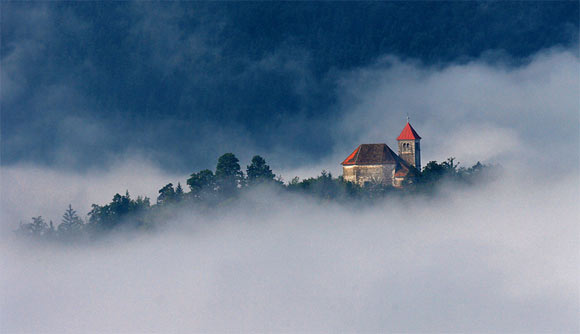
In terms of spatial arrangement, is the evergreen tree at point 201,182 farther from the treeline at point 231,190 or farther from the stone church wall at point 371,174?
the stone church wall at point 371,174

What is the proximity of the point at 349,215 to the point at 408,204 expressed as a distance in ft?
30.9

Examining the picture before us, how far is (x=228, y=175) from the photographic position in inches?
5773

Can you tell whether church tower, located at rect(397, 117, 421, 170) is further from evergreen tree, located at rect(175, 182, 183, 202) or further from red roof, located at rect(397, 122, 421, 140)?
evergreen tree, located at rect(175, 182, 183, 202)

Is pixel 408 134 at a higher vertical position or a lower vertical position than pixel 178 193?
higher

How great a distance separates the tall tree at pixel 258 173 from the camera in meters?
146

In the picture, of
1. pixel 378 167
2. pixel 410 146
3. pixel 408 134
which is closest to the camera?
pixel 378 167

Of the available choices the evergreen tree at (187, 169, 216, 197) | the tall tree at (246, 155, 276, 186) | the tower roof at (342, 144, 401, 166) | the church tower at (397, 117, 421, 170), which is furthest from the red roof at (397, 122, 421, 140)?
the evergreen tree at (187, 169, 216, 197)

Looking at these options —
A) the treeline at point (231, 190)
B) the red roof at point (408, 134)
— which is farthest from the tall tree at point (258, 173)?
the red roof at point (408, 134)

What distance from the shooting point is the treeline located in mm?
140750

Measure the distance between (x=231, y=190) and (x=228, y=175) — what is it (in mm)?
2346

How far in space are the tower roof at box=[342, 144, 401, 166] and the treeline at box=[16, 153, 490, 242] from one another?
11.5 feet

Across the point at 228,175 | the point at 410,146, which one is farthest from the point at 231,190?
the point at 410,146

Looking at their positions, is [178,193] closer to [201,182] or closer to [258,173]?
[201,182]

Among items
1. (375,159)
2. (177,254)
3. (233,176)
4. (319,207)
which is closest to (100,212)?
(177,254)
